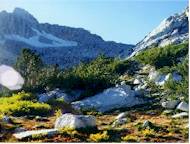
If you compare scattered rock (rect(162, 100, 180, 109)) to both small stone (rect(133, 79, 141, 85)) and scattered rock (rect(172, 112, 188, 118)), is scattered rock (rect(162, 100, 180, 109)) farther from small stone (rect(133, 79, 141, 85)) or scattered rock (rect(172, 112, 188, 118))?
small stone (rect(133, 79, 141, 85))

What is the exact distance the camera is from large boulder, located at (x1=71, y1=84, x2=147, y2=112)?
32219 mm

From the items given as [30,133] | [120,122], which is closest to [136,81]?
[120,122]

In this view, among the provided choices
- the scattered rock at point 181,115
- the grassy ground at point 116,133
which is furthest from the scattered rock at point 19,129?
the scattered rock at point 181,115

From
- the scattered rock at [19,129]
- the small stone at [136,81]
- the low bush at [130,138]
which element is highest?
the small stone at [136,81]

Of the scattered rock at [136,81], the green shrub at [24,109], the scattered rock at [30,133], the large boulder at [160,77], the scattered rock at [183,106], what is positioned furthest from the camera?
the scattered rock at [136,81]

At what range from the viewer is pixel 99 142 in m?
18.2

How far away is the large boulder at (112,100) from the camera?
32.2 meters

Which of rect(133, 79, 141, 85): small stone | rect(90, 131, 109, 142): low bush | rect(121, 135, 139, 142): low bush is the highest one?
rect(133, 79, 141, 85): small stone

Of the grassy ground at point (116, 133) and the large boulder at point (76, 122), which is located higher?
the large boulder at point (76, 122)

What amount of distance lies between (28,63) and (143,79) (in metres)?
17.2

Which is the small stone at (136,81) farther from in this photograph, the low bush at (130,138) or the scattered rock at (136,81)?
the low bush at (130,138)

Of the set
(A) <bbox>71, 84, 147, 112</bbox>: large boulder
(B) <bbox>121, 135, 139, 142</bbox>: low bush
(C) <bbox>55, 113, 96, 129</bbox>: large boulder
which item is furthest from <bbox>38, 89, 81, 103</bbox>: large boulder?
(B) <bbox>121, 135, 139, 142</bbox>: low bush

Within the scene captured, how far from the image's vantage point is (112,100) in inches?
1296

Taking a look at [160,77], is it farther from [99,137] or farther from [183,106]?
[99,137]
